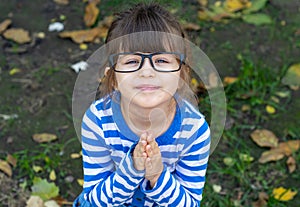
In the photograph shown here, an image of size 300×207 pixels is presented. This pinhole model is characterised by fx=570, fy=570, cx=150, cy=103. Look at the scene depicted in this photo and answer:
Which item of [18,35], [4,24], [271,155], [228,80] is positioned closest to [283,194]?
[271,155]

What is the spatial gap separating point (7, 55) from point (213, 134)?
4.88ft

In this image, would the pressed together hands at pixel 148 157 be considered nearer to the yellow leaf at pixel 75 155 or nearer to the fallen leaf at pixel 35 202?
the fallen leaf at pixel 35 202

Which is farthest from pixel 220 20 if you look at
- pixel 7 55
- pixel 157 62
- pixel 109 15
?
pixel 157 62

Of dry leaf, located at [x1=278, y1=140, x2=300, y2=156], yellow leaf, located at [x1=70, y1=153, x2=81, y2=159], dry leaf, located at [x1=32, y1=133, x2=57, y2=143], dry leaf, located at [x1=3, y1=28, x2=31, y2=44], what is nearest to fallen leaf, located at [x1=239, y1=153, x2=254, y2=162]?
dry leaf, located at [x1=278, y1=140, x2=300, y2=156]

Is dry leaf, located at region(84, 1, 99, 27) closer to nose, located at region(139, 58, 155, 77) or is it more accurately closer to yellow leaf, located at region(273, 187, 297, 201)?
yellow leaf, located at region(273, 187, 297, 201)

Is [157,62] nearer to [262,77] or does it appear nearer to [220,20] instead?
[262,77]

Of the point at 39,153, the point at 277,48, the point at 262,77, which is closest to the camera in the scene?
the point at 39,153

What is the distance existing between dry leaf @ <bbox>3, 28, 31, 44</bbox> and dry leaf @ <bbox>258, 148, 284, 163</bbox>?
130 cm

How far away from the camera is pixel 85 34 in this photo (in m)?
2.89

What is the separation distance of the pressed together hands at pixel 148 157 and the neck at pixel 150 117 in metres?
0.10

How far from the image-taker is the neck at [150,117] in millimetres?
1441

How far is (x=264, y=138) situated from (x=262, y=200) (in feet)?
1.07

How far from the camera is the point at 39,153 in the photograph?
7.79 feet

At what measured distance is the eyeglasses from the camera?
1387 millimetres
